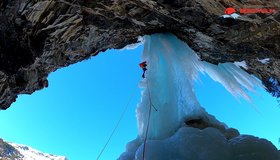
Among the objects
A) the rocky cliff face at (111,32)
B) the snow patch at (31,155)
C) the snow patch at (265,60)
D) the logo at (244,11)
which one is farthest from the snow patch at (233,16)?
the snow patch at (31,155)

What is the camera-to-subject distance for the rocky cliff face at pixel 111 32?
5.86 meters

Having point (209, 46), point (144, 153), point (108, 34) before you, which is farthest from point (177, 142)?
point (108, 34)

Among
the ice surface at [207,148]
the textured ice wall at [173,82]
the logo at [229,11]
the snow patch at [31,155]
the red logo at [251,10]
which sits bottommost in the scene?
the snow patch at [31,155]

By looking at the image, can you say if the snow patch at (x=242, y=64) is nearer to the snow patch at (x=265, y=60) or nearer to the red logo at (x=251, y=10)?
the snow patch at (x=265, y=60)

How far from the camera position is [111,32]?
8688 millimetres

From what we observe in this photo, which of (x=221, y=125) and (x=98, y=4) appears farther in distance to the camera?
(x=221, y=125)

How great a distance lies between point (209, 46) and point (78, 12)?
3.57 m

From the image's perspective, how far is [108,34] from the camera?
28.8 feet

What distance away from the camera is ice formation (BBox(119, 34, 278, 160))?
24.0 ft

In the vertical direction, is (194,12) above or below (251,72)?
above

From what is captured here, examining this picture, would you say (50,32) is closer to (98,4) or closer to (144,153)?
(98,4)

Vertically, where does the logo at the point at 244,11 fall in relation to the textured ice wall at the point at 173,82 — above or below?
above

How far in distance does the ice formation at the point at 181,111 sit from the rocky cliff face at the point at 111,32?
53 cm

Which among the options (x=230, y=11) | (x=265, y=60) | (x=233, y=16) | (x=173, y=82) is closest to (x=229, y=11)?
(x=230, y=11)
